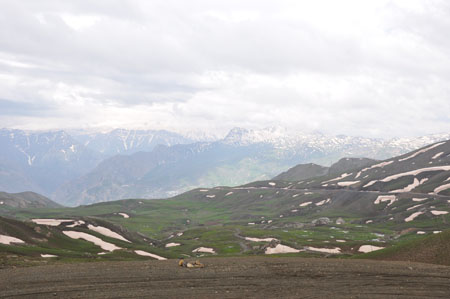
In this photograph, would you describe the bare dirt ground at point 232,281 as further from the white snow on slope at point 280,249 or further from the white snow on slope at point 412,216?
the white snow on slope at point 412,216

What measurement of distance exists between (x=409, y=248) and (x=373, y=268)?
2263 cm

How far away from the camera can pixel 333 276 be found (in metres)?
45.5

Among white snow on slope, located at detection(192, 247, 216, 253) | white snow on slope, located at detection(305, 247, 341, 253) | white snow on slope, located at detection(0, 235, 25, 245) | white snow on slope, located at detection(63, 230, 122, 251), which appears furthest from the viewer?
white snow on slope, located at detection(192, 247, 216, 253)

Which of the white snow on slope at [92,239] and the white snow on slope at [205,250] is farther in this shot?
the white snow on slope at [205,250]

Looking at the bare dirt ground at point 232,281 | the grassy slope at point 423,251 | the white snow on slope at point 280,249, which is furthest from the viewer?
the white snow on slope at point 280,249

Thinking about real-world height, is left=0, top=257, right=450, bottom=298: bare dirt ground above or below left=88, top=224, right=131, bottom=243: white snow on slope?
above

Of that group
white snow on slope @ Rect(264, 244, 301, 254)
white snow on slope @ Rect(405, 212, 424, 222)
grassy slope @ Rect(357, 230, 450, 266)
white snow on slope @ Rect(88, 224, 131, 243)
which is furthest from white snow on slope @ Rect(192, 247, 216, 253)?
white snow on slope @ Rect(405, 212, 424, 222)

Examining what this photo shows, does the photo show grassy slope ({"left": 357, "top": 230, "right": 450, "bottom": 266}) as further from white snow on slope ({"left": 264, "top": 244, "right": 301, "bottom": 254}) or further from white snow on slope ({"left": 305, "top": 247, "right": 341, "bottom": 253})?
white snow on slope ({"left": 264, "top": 244, "right": 301, "bottom": 254})

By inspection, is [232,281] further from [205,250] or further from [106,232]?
[106,232]

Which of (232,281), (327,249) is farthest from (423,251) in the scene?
(327,249)

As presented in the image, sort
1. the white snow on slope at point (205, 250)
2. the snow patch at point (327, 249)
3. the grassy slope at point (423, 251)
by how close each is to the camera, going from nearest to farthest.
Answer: the grassy slope at point (423, 251) < the snow patch at point (327, 249) < the white snow on slope at point (205, 250)

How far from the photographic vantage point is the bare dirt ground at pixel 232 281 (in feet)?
126

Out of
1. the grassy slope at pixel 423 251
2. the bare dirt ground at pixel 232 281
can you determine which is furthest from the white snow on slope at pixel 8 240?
the grassy slope at pixel 423 251

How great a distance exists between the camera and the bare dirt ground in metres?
38.4
